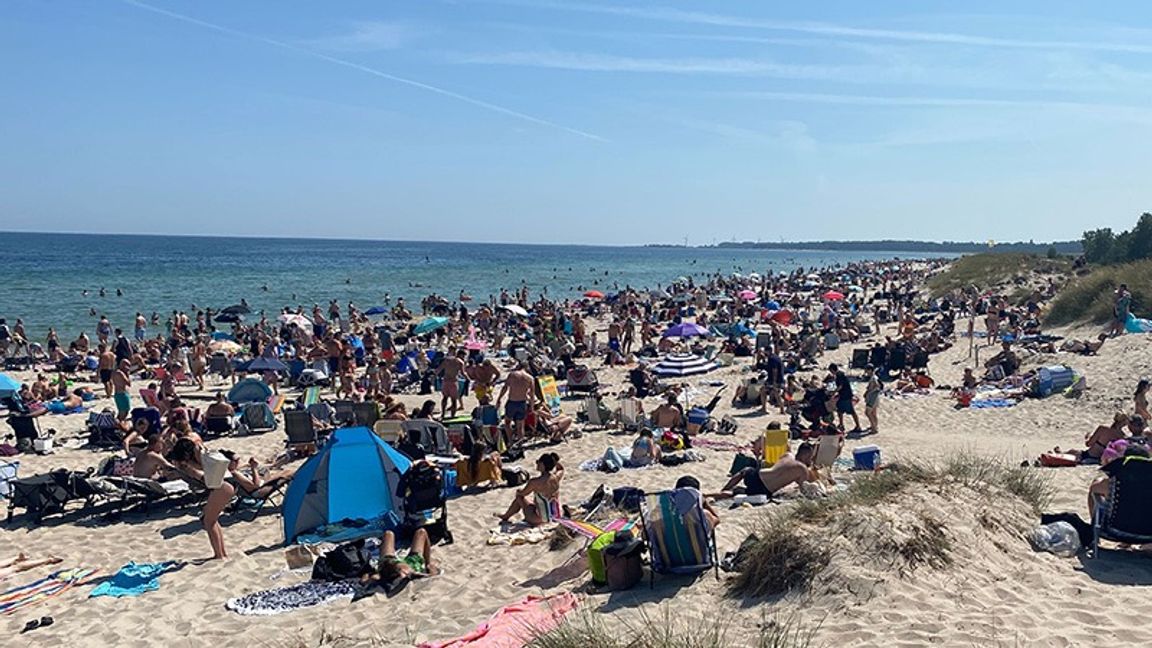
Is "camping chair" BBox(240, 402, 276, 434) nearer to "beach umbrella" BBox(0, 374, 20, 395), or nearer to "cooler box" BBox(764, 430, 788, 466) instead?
"beach umbrella" BBox(0, 374, 20, 395)

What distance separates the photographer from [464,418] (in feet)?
38.9

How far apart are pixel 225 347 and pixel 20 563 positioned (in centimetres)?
1516

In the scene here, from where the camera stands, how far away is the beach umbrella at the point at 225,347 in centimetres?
2148

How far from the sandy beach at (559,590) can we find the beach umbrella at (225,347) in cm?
1332

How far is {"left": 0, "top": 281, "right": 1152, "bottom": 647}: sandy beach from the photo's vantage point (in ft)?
15.7

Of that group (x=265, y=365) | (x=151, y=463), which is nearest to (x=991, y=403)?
(x=151, y=463)

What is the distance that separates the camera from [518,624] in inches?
205

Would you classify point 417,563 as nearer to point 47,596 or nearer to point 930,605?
point 47,596

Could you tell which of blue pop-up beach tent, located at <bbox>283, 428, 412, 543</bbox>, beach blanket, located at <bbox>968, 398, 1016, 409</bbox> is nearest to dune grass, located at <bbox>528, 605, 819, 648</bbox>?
blue pop-up beach tent, located at <bbox>283, 428, 412, 543</bbox>

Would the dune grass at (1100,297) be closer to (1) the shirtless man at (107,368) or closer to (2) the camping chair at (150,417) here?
(2) the camping chair at (150,417)

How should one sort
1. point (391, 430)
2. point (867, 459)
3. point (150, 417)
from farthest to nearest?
point (150, 417) → point (391, 430) → point (867, 459)

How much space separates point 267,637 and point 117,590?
1.86 m

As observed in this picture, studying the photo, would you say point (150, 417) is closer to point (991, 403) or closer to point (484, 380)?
point (484, 380)

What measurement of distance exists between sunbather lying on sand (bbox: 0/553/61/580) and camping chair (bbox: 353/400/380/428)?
4.72m
